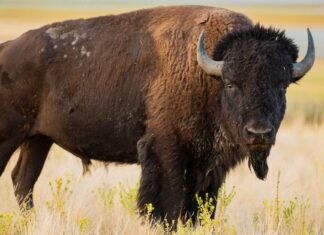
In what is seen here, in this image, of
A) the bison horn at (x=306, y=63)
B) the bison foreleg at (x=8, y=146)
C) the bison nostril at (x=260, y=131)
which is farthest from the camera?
the bison foreleg at (x=8, y=146)

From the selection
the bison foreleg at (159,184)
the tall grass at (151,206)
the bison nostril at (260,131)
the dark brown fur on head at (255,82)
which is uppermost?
the dark brown fur on head at (255,82)

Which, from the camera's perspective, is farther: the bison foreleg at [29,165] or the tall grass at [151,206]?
the bison foreleg at [29,165]

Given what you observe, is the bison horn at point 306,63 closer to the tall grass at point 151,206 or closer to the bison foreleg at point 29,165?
the tall grass at point 151,206

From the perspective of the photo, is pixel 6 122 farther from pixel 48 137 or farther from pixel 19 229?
pixel 19 229

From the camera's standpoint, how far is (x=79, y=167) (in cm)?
1113

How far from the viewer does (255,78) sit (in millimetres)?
6582

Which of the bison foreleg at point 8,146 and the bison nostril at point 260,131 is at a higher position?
the bison nostril at point 260,131

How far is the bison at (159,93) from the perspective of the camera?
6.79 m

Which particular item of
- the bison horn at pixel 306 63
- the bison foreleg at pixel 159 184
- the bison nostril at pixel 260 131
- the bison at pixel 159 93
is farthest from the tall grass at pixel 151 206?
the bison horn at pixel 306 63

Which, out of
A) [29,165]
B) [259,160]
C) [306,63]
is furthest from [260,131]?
[29,165]

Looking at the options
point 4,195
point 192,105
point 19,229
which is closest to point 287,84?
point 192,105

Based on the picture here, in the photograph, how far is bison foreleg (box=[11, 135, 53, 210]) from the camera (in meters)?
8.52

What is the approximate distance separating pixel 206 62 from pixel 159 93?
67 centimetres

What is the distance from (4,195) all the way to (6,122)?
47.9 inches
